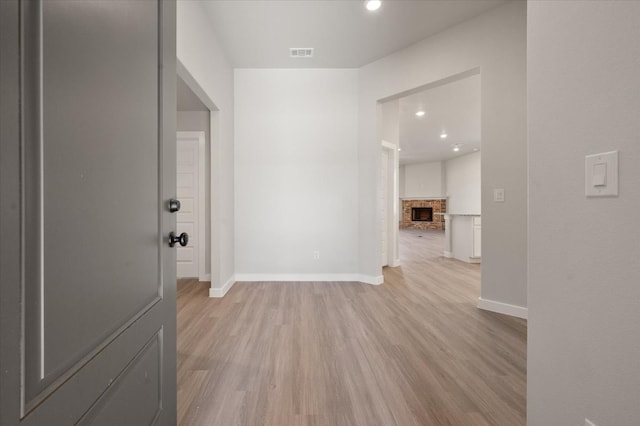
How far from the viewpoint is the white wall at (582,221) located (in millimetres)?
744

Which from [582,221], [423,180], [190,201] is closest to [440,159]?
[423,180]

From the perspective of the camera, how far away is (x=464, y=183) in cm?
1044

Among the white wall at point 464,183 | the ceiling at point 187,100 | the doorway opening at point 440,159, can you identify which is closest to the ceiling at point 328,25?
the doorway opening at point 440,159

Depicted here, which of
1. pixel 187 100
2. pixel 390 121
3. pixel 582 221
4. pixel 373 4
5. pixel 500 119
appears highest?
pixel 373 4

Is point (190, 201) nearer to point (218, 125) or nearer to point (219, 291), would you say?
point (218, 125)

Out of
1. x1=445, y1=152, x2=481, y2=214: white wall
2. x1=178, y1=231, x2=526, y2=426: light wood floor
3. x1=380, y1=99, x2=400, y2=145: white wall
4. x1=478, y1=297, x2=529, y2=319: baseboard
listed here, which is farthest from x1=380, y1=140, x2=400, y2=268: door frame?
x1=445, y1=152, x2=481, y2=214: white wall

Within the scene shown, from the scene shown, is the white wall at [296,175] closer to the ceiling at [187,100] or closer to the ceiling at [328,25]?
the ceiling at [328,25]

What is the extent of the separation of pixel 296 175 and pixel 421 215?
11032 mm

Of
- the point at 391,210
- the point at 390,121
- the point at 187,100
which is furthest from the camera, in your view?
the point at 391,210

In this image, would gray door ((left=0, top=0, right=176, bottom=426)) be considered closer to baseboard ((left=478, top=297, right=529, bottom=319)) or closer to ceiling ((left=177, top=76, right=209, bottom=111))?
ceiling ((left=177, top=76, right=209, bottom=111))

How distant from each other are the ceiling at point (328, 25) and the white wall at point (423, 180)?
357 inches

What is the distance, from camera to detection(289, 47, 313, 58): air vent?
3418 mm

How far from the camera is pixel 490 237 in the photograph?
113 inches

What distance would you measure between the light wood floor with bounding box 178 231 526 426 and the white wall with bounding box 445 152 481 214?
802cm
